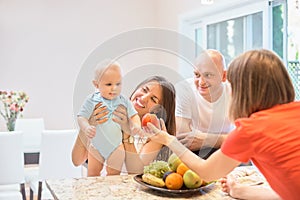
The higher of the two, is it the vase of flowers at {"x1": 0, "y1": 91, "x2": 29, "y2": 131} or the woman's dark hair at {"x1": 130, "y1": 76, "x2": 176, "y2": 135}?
the woman's dark hair at {"x1": 130, "y1": 76, "x2": 176, "y2": 135}

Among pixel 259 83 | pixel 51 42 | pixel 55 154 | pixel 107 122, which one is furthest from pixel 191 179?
pixel 51 42

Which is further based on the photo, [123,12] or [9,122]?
[123,12]

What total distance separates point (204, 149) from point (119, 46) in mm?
553

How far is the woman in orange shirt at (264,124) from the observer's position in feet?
3.81

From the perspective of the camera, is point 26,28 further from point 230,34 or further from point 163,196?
point 163,196

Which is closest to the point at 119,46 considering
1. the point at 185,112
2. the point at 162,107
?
the point at 162,107

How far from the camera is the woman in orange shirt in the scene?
1162 mm

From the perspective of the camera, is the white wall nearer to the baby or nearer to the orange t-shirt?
the baby

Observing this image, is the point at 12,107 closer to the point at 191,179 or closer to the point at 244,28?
the point at 244,28

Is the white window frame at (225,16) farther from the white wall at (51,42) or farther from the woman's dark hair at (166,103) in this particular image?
the woman's dark hair at (166,103)

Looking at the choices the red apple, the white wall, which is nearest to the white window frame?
the white wall

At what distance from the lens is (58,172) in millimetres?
3834

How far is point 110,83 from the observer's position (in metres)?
1.52

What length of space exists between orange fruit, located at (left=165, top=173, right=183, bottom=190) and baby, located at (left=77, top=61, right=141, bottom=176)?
0.71 ft
